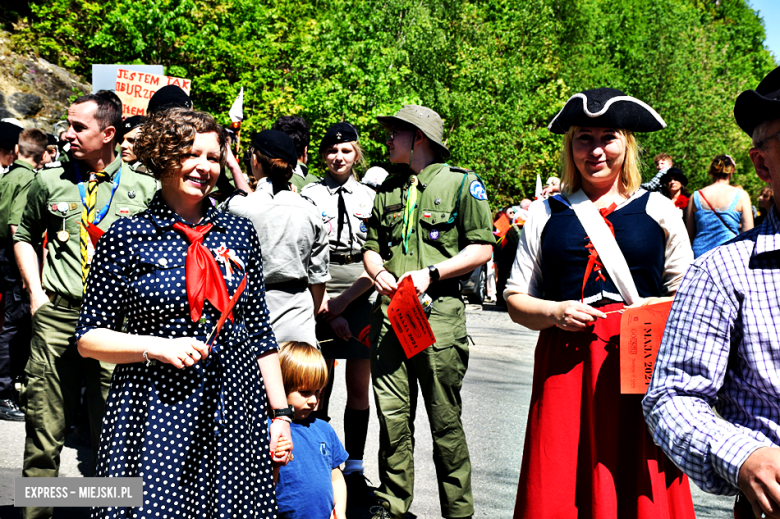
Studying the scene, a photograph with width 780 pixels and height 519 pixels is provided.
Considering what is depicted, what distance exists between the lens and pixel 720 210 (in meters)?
8.77

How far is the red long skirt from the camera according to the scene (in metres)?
2.76

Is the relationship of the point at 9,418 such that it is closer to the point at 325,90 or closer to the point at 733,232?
the point at 733,232

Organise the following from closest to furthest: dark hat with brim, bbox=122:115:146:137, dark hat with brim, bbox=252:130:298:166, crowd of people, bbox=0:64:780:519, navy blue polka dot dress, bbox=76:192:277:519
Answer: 1. crowd of people, bbox=0:64:780:519
2. navy blue polka dot dress, bbox=76:192:277:519
3. dark hat with brim, bbox=252:130:298:166
4. dark hat with brim, bbox=122:115:146:137

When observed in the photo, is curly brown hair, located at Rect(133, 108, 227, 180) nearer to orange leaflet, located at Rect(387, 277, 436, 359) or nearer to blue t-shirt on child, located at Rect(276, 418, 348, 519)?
blue t-shirt on child, located at Rect(276, 418, 348, 519)

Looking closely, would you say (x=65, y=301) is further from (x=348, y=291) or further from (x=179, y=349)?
(x=348, y=291)

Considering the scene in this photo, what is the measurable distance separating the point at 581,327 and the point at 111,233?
5.87ft

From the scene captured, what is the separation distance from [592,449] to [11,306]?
593 centimetres

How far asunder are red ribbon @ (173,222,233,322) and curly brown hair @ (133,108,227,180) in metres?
0.23

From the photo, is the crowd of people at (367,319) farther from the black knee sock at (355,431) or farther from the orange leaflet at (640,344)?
the orange leaflet at (640,344)

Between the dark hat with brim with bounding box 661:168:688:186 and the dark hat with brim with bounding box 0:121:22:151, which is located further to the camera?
the dark hat with brim with bounding box 661:168:688:186

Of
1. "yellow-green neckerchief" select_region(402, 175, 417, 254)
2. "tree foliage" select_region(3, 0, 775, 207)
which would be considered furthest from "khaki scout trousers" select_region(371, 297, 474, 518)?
"tree foliage" select_region(3, 0, 775, 207)

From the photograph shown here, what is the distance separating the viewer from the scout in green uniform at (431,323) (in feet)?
13.9

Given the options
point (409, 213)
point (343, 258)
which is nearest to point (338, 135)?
point (343, 258)

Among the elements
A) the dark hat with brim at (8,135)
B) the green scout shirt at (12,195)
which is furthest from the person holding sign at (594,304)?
the dark hat with brim at (8,135)
